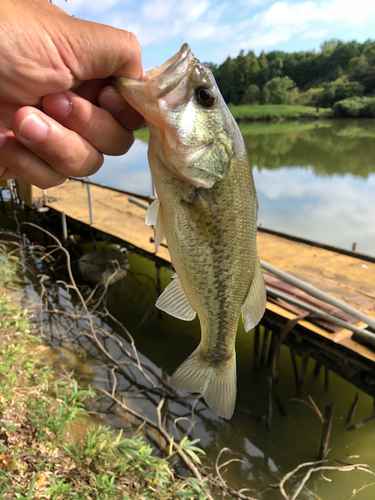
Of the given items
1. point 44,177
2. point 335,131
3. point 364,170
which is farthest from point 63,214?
point 335,131

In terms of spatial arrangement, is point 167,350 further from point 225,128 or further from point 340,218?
point 340,218

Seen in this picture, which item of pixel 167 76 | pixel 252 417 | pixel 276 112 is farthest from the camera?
pixel 276 112

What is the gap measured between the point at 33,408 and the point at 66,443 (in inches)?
19.6

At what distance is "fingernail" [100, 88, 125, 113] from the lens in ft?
4.22

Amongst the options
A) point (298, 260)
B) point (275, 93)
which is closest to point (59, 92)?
point (298, 260)

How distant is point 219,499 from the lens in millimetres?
3812

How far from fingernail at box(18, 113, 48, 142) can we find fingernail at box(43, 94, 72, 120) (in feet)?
0.27

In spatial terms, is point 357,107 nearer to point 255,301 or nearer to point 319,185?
point 319,185

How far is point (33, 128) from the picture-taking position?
115 cm

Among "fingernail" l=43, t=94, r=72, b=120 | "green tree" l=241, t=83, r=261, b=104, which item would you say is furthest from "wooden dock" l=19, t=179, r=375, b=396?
"green tree" l=241, t=83, r=261, b=104

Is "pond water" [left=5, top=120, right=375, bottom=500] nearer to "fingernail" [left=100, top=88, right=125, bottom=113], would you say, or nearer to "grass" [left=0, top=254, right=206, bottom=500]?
"grass" [left=0, top=254, right=206, bottom=500]

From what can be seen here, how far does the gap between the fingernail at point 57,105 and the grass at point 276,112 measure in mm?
45539

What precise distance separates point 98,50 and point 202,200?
612 mm

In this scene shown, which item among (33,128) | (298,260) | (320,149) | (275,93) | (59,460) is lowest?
(59,460)
